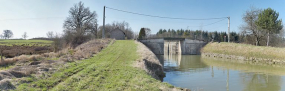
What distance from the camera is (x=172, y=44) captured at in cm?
5528

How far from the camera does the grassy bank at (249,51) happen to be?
24.1 metres

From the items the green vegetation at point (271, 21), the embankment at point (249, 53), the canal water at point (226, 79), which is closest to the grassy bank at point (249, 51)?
the embankment at point (249, 53)

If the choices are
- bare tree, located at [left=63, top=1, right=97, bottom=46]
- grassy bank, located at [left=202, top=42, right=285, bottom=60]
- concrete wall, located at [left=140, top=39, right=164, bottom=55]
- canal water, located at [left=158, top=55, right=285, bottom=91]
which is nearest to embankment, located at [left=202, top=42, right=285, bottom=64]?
grassy bank, located at [left=202, top=42, right=285, bottom=60]

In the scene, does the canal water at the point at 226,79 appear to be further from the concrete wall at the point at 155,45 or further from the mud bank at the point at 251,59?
the concrete wall at the point at 155,45

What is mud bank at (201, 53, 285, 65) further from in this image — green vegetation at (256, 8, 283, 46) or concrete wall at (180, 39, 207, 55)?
concrete wall at (180, 39, 207, 55)

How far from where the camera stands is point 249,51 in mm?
28219

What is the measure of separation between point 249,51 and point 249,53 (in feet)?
1.72

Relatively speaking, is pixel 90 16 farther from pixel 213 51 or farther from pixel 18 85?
pixel 18 85

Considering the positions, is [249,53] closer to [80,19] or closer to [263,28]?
[263,28]

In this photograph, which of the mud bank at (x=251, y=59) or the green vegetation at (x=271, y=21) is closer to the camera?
the mud bank at (x=251, y=59)

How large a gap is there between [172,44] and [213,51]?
19658 millimetres

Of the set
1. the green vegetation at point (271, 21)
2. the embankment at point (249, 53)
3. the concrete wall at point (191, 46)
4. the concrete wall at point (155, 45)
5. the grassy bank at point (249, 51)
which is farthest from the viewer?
the concrete wall at point (191, 46)

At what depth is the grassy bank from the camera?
24.1 m

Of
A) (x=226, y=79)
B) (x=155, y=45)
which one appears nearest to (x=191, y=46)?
(x=155, y=45)
